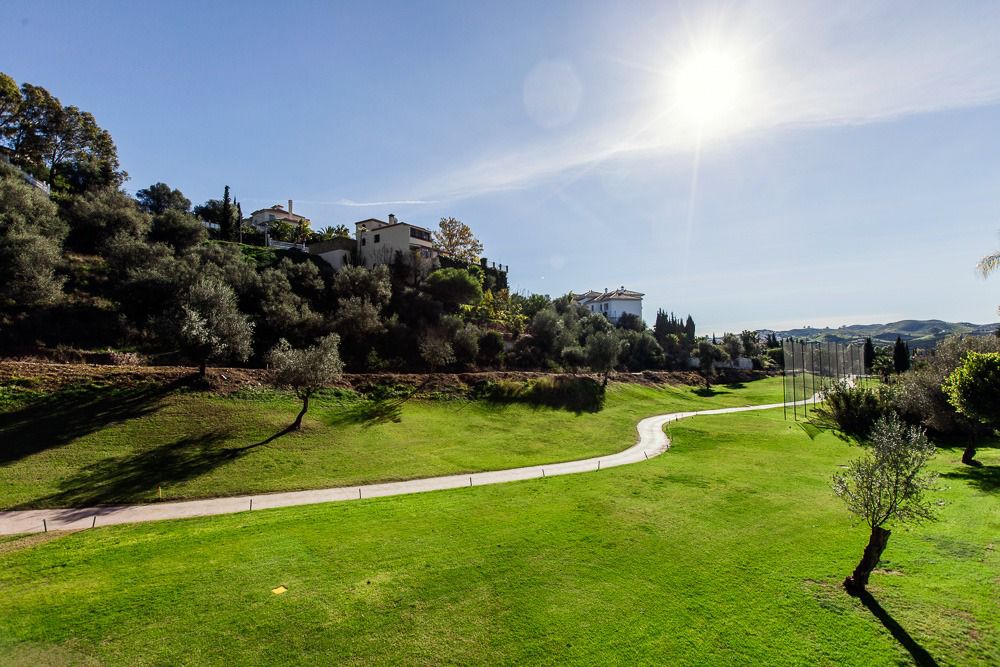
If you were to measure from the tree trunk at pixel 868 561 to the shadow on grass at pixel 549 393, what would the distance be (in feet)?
105

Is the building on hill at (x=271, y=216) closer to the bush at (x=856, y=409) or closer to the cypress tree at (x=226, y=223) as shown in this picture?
the cypress tree at (x=226, y=223)

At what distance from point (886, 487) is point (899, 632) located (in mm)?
3588

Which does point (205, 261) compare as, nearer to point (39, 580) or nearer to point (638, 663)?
point (39, 580)

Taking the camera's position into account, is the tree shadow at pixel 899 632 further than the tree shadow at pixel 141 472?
No

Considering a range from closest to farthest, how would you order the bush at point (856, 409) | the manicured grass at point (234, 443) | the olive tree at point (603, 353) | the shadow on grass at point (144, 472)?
the shadow on grass at point (144, 472), the manicured grass at point (234, 443), the bush at point (856, 409), the olive tree at point (603, 353)

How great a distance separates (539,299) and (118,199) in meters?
62.5

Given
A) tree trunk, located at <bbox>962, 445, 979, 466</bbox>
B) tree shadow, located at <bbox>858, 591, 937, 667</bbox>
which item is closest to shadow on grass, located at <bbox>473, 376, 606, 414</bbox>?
tree trunk, located at <bbox>962, 445, 979, 466</bbox>

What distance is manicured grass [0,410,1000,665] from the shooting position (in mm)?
9914

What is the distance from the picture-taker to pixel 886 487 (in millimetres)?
11953

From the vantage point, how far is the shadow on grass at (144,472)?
19.4m

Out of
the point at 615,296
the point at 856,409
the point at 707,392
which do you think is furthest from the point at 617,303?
the point at 856,409

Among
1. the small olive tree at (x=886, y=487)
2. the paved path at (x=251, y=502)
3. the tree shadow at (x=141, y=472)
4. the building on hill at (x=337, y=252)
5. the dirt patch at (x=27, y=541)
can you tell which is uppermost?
the building on hill at (x=337, y=252)

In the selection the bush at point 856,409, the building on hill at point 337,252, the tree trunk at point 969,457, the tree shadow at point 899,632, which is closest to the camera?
the tree shadow at point 899,632

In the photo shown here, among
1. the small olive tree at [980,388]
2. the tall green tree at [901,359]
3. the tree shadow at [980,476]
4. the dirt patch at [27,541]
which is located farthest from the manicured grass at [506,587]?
the tall green tree at [901,359]
